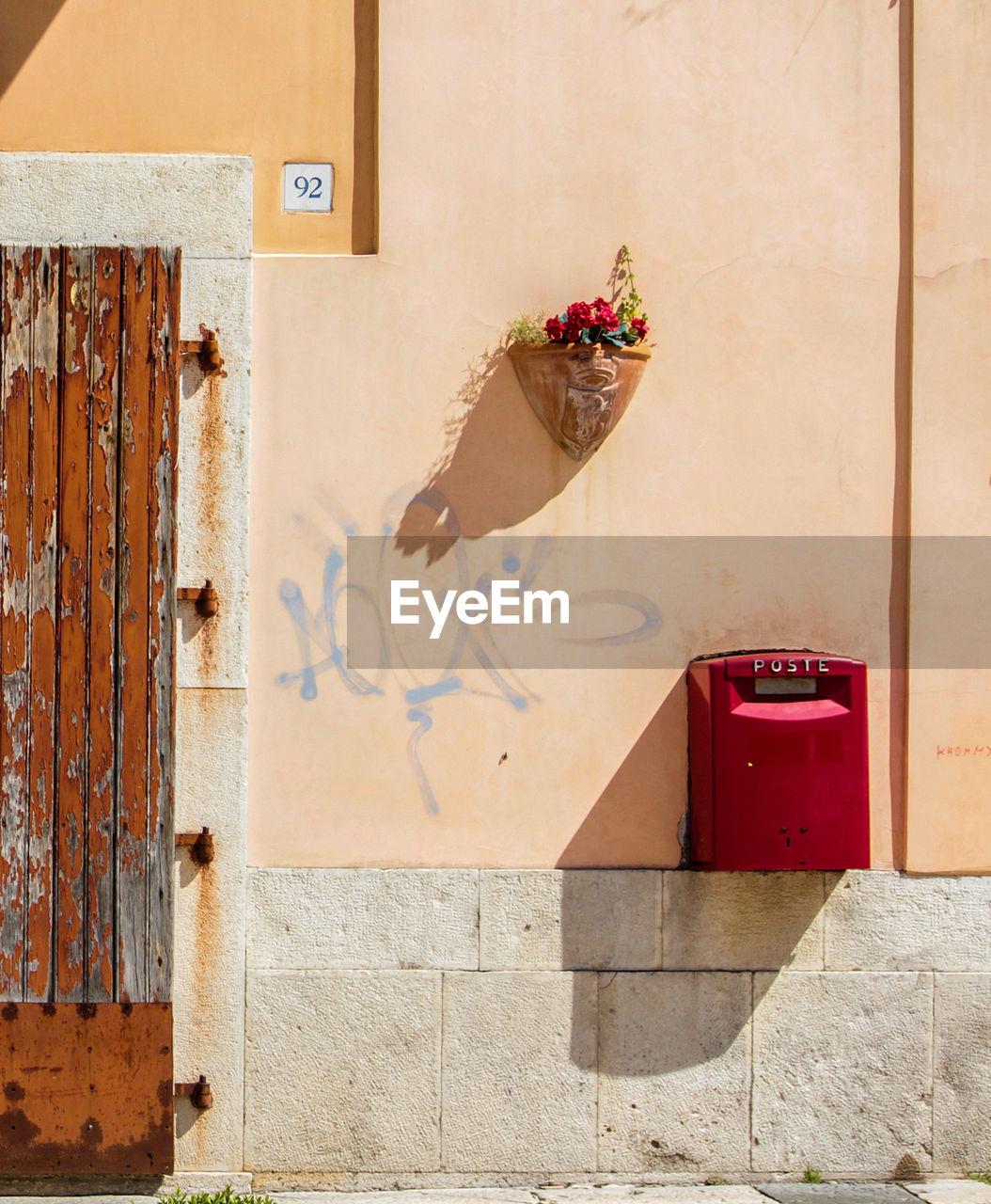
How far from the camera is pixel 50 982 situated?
4152 mm

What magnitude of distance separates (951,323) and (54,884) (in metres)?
3.92

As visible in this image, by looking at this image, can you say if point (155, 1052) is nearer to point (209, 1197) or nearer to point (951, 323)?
point (209, 1197)

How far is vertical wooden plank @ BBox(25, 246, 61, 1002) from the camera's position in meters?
4.15

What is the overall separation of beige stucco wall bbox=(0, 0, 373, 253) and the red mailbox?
2.21 metres

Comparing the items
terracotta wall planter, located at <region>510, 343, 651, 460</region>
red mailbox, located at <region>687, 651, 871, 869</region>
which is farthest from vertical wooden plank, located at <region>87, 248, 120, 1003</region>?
red mailbox, located at <region>687, 651, 871, 869</region>

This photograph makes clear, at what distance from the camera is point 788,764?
3912 millimetres

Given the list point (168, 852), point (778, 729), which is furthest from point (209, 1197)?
point (778, 729)

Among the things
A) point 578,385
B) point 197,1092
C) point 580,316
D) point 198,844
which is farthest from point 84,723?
point 580,316

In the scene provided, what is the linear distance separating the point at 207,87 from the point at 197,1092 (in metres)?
3.71

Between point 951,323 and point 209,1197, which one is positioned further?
point 951,323

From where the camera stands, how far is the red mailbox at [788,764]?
3.92 meters

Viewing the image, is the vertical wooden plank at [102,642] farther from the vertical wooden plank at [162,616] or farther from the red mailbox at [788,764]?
the red mailbox at [788,764]

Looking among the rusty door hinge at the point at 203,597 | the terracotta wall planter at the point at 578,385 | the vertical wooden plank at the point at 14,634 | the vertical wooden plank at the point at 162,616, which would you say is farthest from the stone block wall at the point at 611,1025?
the terracotta wall planter at the point at 578,385

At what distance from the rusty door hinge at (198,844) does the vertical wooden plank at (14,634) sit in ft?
1.83
